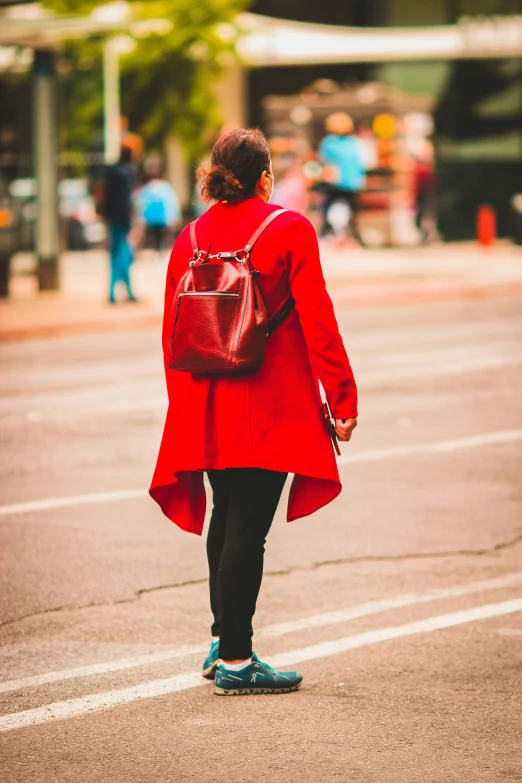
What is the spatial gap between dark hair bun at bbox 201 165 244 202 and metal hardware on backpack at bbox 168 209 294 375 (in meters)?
0.15

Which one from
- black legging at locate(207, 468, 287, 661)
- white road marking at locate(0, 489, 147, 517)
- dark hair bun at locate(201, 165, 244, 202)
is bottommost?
white road marking at locate(0, 489, 147, 517)

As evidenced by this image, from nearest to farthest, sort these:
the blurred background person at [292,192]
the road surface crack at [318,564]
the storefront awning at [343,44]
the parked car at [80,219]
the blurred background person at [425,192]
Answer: the road surface crack at [318,564]
the blurred background person at [292,192]
the blurred background person at [425,192]
the parked car at [80,219]
the storefront awning at [343,44]

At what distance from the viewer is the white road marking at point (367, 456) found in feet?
25.9

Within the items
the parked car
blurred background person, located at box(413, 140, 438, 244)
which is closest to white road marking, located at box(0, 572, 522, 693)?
blurred background person, located at box(413, 140, 438, 244)

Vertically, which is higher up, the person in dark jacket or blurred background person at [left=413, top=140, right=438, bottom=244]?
the person in dark jacket

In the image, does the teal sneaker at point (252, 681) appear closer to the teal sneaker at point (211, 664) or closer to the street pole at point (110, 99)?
the teal sneaker at point (211, 664)

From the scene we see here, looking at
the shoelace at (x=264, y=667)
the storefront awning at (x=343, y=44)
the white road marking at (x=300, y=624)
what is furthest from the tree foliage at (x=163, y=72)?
the shoelace at (x=264, y=667)

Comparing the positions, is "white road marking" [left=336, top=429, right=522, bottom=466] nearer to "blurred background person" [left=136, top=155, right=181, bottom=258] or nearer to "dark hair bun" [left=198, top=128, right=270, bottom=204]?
"dark hair bun" [left=198, top=128, right=270, bottom=204]

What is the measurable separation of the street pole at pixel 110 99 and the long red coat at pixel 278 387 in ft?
79.6

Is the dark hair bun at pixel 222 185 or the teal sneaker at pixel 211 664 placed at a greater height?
the dark hair bun at pixel 222 185

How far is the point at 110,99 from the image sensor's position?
2945cm

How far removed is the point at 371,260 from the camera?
25625 millimetres

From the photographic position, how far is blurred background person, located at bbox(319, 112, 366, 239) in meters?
25.9

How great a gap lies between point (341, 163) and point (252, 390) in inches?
853
